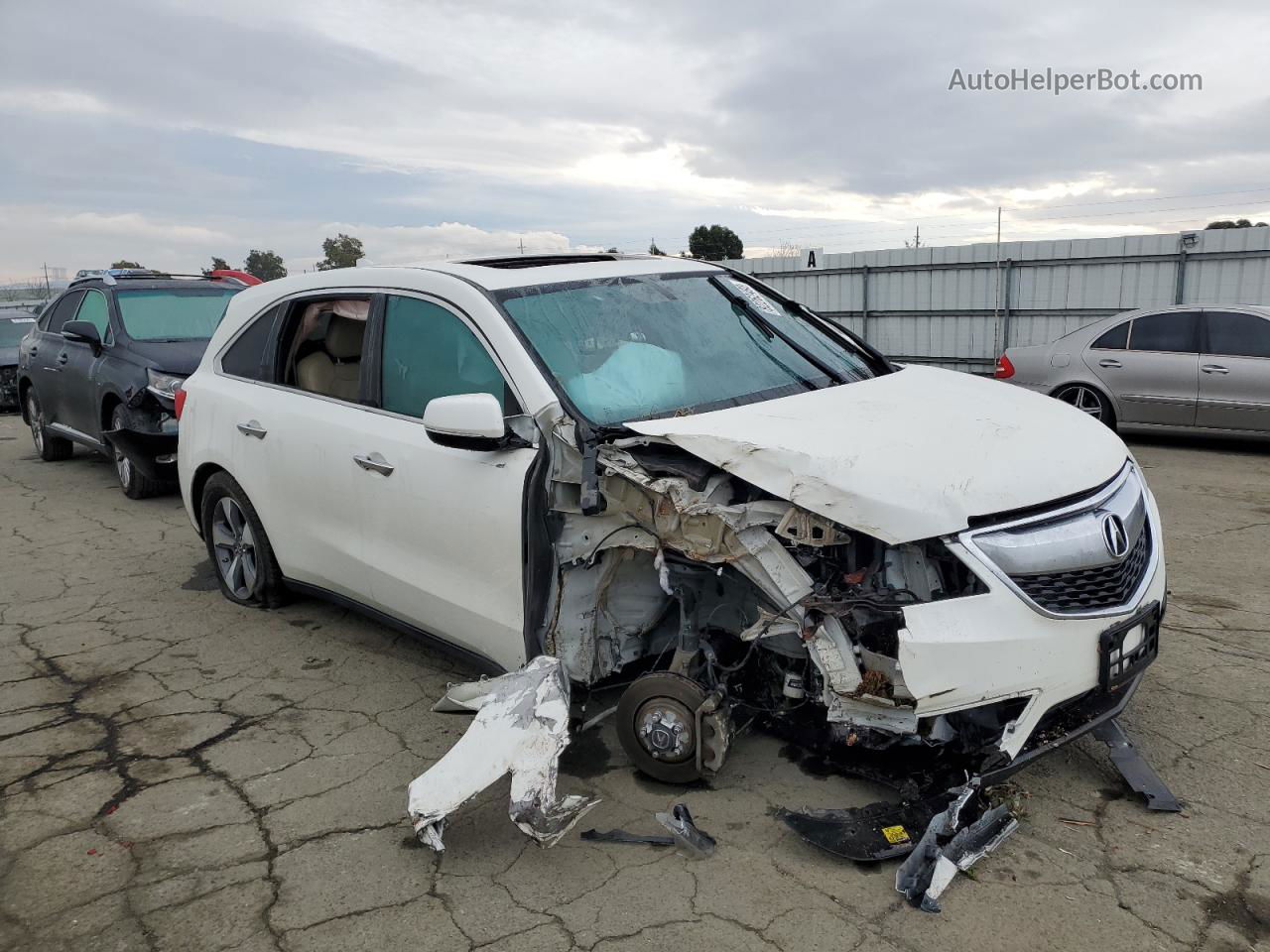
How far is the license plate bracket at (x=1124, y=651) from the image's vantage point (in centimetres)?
276

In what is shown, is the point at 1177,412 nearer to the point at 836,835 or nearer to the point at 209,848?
the point at 836,835

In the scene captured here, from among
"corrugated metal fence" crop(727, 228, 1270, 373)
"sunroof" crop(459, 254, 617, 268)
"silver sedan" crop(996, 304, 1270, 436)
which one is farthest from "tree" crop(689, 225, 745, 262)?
"sunroof" crop(459, 254, 617, 268)

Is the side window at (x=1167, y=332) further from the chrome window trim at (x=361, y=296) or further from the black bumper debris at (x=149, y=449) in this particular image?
the black bumper debris at (x=149, y=449)

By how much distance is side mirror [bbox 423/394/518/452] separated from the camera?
10.4 feet

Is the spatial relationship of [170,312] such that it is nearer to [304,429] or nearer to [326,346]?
[326,346]

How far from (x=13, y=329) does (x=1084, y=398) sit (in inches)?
599

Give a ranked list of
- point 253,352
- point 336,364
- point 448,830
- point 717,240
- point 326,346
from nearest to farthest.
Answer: point 448,830 < point 336,364 < point 326,346 < point 253,352 < point 717,240

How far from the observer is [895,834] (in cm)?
283

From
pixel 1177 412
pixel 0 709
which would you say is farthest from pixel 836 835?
pixel 1177 412


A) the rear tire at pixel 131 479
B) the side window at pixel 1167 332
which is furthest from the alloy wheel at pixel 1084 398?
the rear tire at pixel 131 479

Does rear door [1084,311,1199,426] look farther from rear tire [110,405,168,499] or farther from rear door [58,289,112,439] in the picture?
rear door [58,289,112,439]

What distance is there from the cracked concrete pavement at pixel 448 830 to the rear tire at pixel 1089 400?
16.9 ft

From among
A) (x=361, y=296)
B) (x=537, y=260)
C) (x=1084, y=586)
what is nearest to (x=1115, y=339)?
(x=537, y=260)

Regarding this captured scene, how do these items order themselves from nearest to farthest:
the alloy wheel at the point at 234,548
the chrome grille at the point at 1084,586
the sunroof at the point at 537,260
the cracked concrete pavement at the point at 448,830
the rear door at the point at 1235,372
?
the cracked concrete pavement at the point at 448,830
the chrome grille at the point at 1084,586
the sunroof at the point at 537,260
the alloy wheel at the point at 234,548
the rear door at the point at 1235,372
